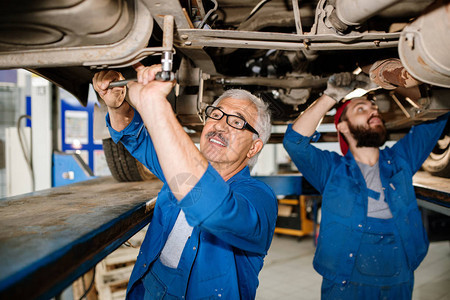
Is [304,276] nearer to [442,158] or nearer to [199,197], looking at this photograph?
[442,158]

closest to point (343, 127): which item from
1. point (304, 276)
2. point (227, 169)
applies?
point (227, 169)

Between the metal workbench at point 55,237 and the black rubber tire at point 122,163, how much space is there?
63 cm

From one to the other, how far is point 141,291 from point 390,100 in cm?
203

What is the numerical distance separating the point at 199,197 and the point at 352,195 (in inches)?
48.2

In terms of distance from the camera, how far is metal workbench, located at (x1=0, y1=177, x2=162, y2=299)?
1.61 feet

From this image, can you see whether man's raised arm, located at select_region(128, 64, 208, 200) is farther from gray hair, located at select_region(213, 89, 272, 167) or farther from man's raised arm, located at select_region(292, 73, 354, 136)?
man's raised arm, located at select_region(292, 73, 354, 136)

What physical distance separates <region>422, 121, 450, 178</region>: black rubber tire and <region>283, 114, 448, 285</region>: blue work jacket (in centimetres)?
30

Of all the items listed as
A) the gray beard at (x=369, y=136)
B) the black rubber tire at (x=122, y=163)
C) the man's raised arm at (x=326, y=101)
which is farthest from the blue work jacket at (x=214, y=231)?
the gray beard at (x=369, y=136)

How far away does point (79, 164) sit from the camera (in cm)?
230

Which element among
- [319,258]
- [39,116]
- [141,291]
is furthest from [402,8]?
[39,116]

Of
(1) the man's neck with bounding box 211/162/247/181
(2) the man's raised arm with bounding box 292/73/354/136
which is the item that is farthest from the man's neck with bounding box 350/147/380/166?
(1) the man's neck with bounding box 211/162/247/181

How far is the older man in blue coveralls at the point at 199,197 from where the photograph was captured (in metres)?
0.63

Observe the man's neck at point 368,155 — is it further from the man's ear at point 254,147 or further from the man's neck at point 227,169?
the man's neck at point 227,169

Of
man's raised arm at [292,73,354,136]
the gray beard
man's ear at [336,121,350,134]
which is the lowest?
the gray beard
